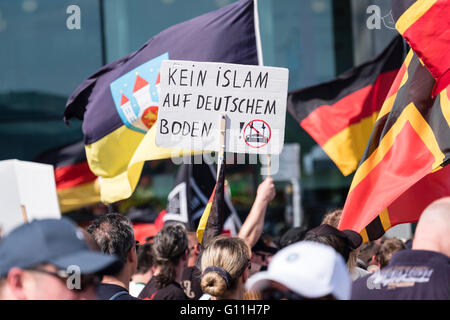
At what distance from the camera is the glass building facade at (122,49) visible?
40.9ft

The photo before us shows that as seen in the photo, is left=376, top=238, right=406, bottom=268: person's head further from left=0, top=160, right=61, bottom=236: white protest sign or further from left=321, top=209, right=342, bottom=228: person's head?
left=0, top=160, right=61, bottom=236: white protest sign

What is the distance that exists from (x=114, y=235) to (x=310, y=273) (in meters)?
1.46

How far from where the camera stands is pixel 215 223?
3979 mm

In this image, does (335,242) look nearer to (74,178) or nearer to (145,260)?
(145,260)

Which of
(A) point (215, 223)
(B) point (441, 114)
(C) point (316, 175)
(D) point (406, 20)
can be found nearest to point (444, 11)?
(D) point (406, 20)

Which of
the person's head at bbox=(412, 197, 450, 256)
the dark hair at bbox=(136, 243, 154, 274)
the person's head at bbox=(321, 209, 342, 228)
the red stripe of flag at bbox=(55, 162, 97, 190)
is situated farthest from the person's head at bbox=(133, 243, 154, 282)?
the red stripe of flag at bbox=(55, 162, 97, 190)

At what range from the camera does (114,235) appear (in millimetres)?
3381

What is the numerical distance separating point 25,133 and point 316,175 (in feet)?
19.1

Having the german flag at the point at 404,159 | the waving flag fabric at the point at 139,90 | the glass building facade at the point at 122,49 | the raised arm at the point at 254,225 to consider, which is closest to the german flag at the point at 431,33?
the german flag at the point at 404,159

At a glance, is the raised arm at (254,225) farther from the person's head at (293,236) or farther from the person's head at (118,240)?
the person's head at (293,236)

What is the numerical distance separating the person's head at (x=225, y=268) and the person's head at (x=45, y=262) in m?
0.82

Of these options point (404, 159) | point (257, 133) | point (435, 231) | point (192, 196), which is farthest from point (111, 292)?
point (192, 196)

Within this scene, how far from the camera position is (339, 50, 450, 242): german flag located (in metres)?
4.28

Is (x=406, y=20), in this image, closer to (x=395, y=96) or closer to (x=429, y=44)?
(x=429, y=44)
